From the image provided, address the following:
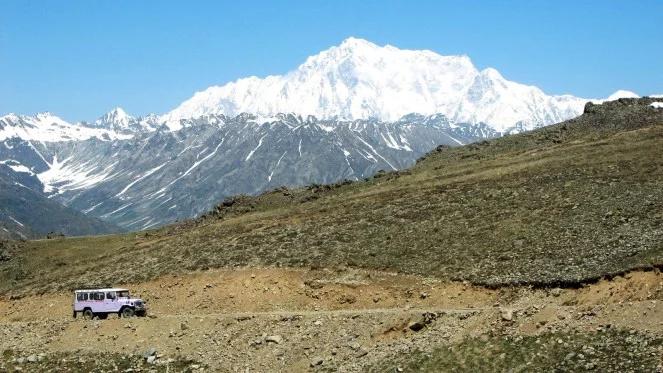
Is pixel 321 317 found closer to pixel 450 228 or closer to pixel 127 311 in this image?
pixel 127 311

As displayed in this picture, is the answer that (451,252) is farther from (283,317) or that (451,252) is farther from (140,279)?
(140,279)

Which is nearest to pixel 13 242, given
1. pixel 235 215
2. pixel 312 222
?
pixel 235 215

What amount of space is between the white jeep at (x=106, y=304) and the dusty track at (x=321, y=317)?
2.40m

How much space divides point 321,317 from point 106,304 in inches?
832

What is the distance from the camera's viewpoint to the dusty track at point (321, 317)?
3679cm

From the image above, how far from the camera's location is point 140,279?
6538cm

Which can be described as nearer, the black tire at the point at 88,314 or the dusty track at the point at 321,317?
the dusty track at the point at 321,317

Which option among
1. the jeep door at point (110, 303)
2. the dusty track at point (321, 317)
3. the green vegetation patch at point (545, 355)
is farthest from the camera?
the jeep door at point (110, 303)

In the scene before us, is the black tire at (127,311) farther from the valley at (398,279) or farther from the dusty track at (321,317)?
the dusty track at (321,317)

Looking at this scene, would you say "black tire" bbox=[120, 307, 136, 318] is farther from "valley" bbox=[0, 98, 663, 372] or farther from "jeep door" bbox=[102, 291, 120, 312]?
"valley" bbox=[0, 98, 663, 372]

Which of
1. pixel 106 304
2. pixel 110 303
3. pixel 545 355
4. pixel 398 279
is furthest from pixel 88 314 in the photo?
pixel 545 355

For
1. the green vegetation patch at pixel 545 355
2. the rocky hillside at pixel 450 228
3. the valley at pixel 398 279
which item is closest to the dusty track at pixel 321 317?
the valley at pixel 398 279

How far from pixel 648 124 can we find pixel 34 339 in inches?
3275

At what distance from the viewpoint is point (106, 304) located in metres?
56.0
